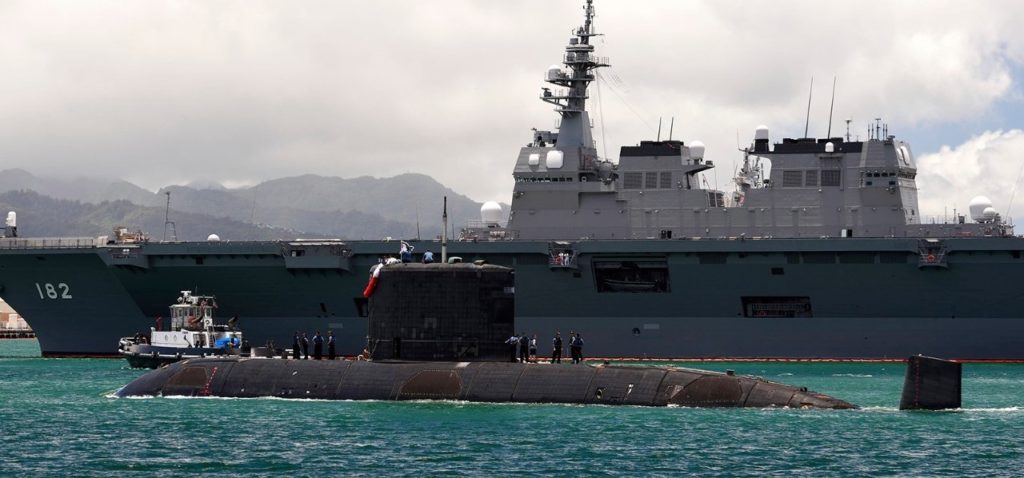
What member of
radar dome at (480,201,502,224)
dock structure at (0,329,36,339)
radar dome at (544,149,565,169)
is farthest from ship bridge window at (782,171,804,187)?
dock structure at (0,329,36,339)

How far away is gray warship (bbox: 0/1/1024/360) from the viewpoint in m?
50.0

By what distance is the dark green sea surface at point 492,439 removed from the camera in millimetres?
24203

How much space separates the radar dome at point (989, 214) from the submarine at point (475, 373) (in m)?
22.5

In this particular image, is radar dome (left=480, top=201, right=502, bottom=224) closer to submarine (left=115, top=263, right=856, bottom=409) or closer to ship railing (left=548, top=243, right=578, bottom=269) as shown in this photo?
ship railing (left=548, top=243, right=578, bottom=269)

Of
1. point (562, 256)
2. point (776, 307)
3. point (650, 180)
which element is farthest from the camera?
point (650, 180)

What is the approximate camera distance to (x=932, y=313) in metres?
50.2

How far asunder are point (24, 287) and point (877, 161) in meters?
33.4

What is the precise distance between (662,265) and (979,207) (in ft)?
38.5

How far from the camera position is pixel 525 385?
31.5 meters

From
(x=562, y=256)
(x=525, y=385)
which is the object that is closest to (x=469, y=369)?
(x=525, y=385)

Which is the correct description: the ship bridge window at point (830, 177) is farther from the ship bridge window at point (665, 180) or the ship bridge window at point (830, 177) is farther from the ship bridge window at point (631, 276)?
the ship bridge window at point (631, 276)

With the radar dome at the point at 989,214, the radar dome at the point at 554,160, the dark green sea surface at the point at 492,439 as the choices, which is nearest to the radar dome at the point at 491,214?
the radar dome at the point at 554,160

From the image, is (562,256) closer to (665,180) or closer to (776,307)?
(665,180)

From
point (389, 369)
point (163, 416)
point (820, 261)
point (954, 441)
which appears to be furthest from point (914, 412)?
point (820, 261)
